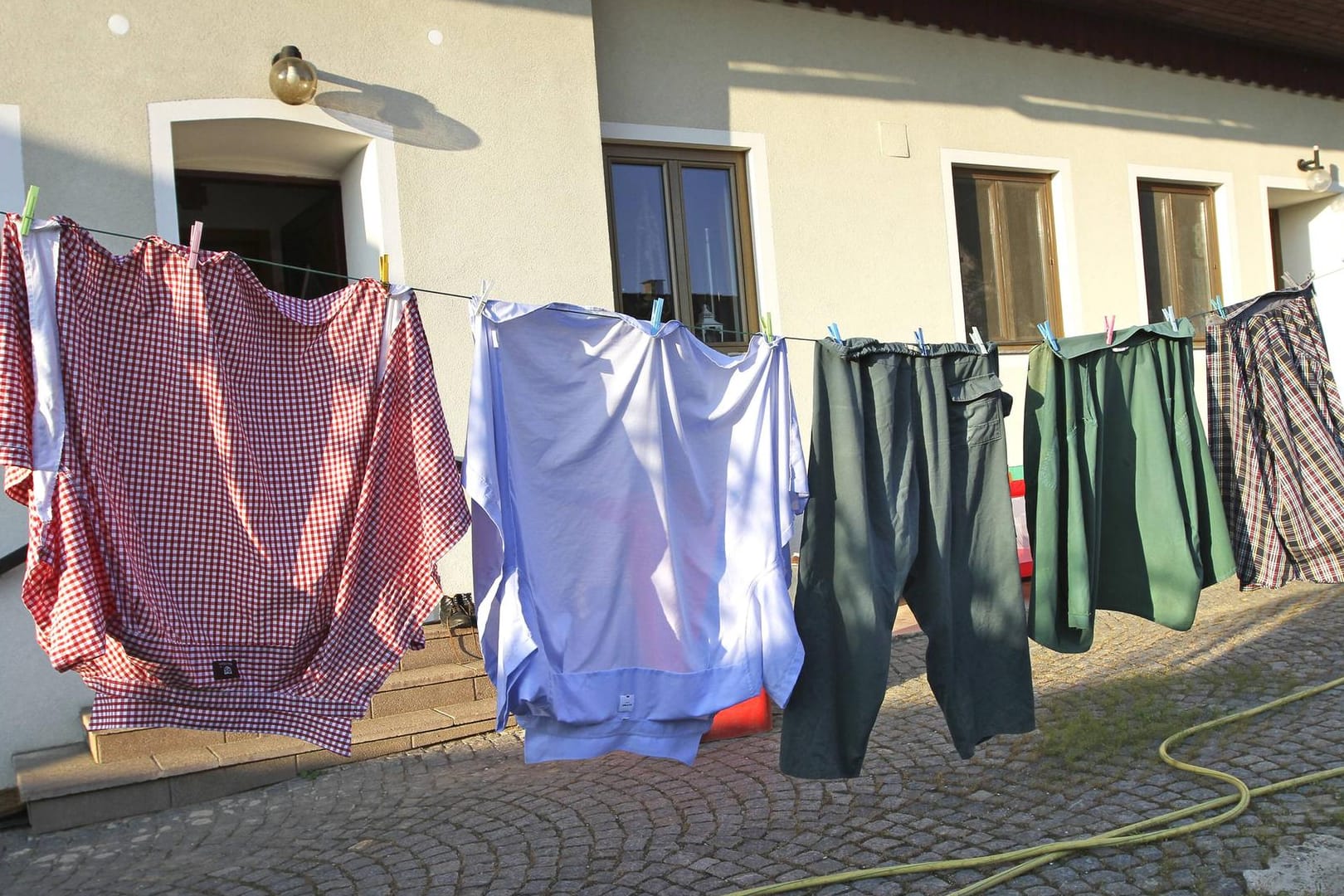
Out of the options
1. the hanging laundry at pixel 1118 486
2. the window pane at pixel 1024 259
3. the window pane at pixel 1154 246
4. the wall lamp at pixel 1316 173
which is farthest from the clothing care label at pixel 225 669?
the wall lamp at pixel 1316 173

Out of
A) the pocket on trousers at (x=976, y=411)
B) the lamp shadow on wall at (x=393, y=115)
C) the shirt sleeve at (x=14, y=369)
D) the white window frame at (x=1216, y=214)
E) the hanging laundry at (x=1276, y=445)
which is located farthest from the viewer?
the white window frame at (x=1216, y=214)

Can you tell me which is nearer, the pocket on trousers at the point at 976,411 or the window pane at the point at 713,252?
the pocket on trousers at the point at 976,411

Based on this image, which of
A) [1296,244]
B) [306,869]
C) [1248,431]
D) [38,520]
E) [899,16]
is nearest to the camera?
[38,520]

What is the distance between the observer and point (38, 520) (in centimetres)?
245

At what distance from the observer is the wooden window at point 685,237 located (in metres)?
6.87

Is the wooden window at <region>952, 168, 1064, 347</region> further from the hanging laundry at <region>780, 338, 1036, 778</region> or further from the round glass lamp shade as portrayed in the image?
the hanging laundry at <region>780, 338, 1036, 778</region>

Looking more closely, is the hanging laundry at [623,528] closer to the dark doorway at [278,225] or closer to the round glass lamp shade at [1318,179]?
the dark doorway at [278,225]

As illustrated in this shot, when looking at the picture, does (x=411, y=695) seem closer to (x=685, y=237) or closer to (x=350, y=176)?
(x=350, y=176)

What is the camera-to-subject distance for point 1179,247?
9.23 m

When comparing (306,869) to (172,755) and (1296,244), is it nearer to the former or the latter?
(172,755)

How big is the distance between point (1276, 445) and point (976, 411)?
1434 millimetres

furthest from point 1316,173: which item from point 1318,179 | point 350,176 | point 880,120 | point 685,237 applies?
point 350,176

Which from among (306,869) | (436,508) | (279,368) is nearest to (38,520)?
(279,368)

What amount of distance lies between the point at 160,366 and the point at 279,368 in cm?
29
